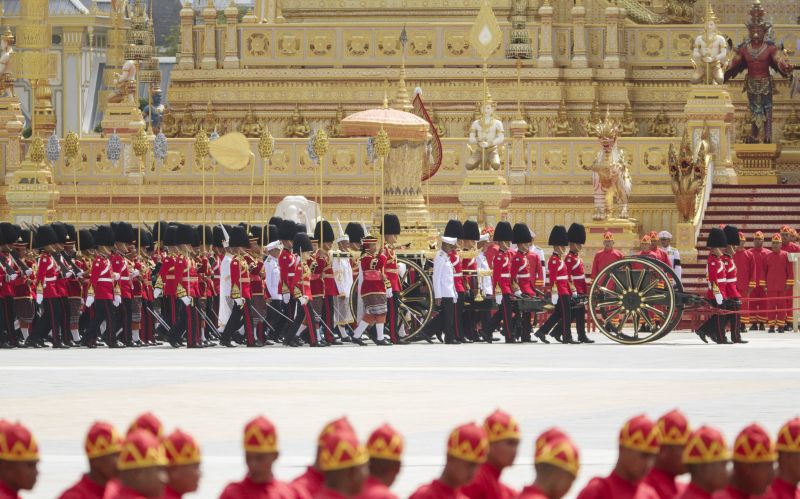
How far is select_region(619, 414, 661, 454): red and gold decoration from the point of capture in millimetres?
8953

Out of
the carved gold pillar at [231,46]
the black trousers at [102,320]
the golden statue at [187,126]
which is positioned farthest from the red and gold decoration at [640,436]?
the carved gold pillar at [231,46]

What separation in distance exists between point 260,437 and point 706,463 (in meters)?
1.82

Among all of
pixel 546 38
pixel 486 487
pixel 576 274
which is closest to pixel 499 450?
pixel 486 487

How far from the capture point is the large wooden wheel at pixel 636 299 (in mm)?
24797

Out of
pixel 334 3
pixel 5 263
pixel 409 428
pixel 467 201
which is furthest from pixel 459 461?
pixel 334 3

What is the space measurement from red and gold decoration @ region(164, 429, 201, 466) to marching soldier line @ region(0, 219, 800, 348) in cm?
1702

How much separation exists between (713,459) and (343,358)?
1475 centimetres

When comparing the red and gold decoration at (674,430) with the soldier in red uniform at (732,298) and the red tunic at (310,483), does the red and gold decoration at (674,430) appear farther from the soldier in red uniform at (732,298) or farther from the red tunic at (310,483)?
the soldier in red uniform at (732,298)

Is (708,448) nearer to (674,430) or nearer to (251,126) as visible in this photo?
(674,430)

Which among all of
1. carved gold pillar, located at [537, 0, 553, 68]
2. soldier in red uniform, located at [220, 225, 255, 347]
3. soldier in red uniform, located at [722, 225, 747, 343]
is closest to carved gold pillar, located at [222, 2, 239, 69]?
carved gold pillar, located at [537, 0, 553, 68]

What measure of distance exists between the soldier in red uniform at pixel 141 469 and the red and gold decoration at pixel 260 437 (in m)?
0.52

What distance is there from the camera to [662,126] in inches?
1545

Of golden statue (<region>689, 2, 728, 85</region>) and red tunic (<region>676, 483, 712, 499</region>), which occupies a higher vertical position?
golden statue (<region>689, 2, 728, 85</region>)

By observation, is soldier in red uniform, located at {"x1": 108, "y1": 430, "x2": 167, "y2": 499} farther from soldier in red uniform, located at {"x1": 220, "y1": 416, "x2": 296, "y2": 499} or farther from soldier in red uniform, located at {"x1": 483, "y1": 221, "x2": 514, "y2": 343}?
soldier in red uniform, located at {"x1": 483, "y1": 221, "x2": 514, "y2": 343}
